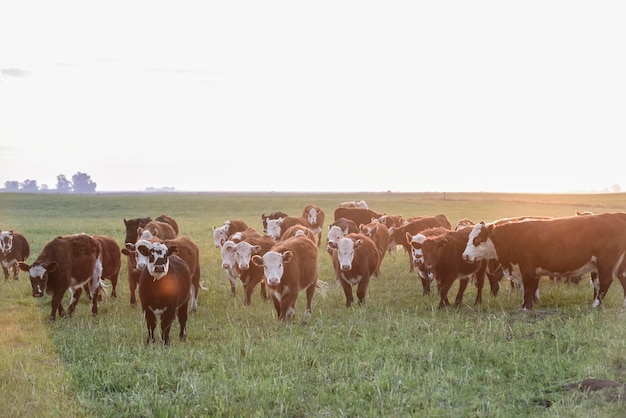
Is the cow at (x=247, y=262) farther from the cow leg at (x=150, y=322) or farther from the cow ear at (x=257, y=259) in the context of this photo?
the cow leg at (x=150, y=322)

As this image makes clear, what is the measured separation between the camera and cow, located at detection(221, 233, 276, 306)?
1306cm

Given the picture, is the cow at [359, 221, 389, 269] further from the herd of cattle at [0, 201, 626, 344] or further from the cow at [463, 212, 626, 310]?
the cow at [463, 212, 626, 310]

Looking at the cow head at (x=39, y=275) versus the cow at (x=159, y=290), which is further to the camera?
the cow head at (x=39, y=275)

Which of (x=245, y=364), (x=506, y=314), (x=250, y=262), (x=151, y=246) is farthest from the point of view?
(x=250, y=262)

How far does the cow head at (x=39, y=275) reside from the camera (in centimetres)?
1138

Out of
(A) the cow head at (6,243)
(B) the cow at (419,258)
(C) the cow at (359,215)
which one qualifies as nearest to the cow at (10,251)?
(A) the cow head at (6,243)

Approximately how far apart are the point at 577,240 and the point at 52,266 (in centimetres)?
1027

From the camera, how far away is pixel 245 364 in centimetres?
825

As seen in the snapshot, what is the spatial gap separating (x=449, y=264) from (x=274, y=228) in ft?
33.4

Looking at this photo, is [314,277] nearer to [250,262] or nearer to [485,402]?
[250,262]

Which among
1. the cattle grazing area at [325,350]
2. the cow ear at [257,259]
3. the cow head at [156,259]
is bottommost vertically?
the cattle grazing area at [325,350]

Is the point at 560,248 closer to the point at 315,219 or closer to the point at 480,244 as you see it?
the point at 480,244

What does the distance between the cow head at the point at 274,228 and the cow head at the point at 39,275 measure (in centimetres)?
1065

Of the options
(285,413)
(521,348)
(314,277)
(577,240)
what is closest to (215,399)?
(285,413)
